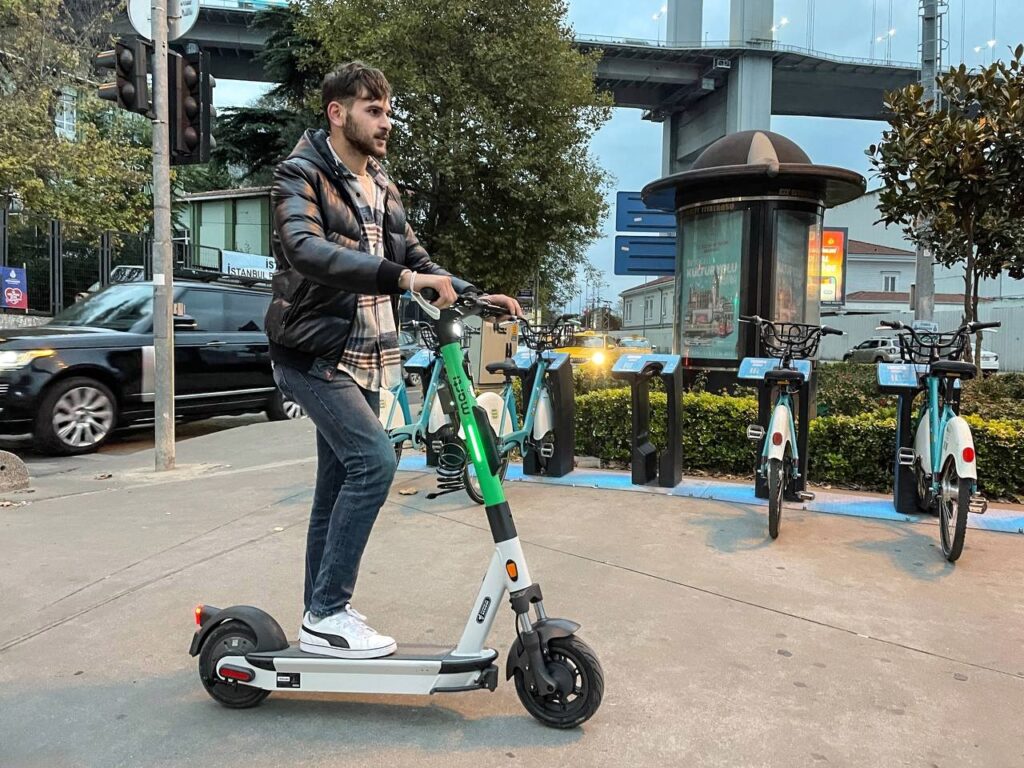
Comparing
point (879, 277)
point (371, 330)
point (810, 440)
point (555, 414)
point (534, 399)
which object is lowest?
point (810, 440)

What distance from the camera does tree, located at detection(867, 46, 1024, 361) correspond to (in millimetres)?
7273

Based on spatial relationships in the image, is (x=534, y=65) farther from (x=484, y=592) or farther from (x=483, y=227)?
(x=484, y=592)

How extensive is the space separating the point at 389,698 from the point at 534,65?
17.8m

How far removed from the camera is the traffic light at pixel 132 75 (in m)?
6.64

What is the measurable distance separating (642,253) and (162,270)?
49.2 feet

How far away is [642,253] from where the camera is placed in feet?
66.3

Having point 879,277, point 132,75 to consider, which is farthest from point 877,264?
point 132,75

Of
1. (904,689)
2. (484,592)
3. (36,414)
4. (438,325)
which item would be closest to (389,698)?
(484,592)

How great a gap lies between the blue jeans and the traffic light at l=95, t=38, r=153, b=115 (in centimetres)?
534

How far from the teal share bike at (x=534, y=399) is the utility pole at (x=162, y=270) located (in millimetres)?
2881

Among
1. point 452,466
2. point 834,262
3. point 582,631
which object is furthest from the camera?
point 834,262

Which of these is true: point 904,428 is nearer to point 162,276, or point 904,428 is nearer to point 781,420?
point 781,420

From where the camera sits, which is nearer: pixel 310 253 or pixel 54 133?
pixel 310 253

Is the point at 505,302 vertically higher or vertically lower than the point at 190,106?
lower
